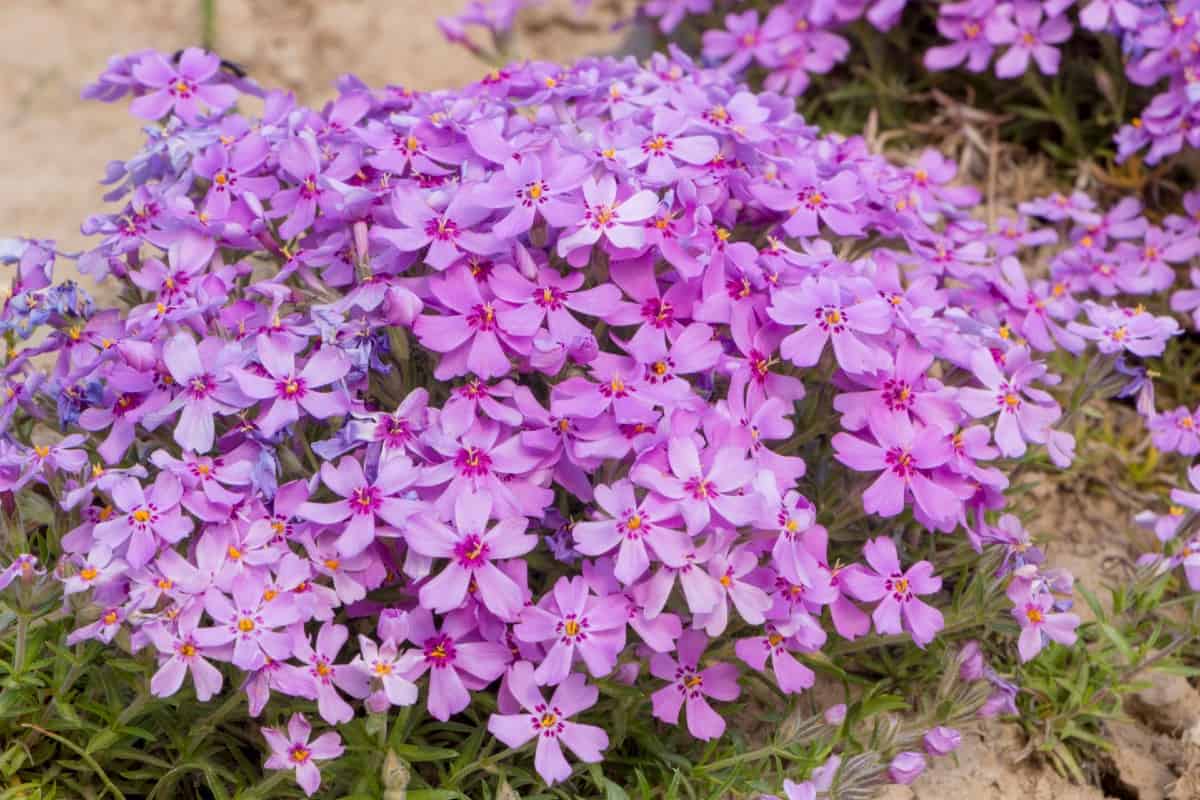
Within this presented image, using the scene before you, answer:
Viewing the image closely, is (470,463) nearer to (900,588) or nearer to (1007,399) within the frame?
(900,588)

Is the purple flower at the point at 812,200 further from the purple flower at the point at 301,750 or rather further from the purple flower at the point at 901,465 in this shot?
the purple flower at the point at 301,750

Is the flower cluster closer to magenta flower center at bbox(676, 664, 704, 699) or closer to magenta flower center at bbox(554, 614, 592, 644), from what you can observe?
magenta flower center at bbox(676, 664, 704, 699)

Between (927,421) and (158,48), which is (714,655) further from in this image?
(158,48)

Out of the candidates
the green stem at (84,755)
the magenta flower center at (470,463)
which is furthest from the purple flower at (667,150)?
the green stem at (84,755)

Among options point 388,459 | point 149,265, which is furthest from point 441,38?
point 388,459


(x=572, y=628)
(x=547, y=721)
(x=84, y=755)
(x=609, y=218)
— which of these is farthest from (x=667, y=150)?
(x=84, y=755)
